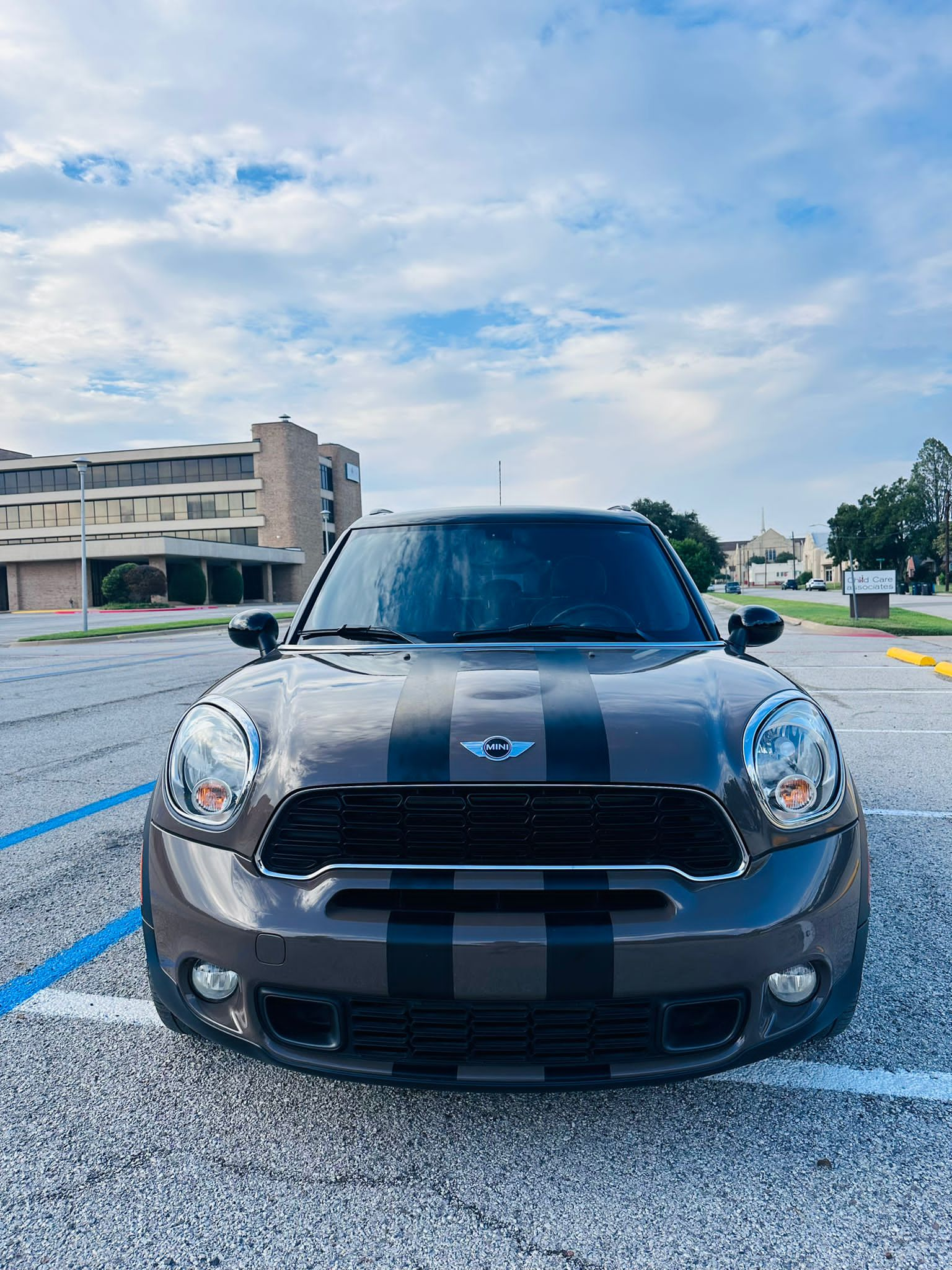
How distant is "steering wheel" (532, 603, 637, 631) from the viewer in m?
3.00

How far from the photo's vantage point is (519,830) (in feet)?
6.01

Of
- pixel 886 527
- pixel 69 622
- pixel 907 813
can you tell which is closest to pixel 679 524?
pixel 886 527

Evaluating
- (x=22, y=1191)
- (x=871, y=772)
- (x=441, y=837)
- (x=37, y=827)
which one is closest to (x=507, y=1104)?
(x=441, y=837)

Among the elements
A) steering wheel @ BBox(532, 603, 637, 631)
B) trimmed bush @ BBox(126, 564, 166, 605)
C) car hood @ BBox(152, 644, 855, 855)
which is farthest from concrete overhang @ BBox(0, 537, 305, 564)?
car hood @ BBox(152, 644, 855, 855)

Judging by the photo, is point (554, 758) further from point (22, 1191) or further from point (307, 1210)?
point (22, 1191)

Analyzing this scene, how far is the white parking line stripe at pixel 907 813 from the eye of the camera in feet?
14.8

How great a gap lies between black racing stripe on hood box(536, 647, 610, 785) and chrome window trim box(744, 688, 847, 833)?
363mm

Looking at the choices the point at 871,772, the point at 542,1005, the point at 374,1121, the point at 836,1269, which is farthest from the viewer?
the point at 871,772

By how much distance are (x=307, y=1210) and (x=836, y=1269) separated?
1034 mm

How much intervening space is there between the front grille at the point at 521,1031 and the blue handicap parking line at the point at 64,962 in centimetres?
153

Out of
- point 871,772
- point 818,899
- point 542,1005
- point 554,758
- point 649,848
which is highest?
point 554,758

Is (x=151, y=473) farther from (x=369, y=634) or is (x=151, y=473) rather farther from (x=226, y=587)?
(x=369, y=634)

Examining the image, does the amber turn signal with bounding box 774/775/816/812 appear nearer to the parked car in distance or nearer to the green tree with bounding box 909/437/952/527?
the parked car in distance

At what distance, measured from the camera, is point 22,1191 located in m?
1.79
